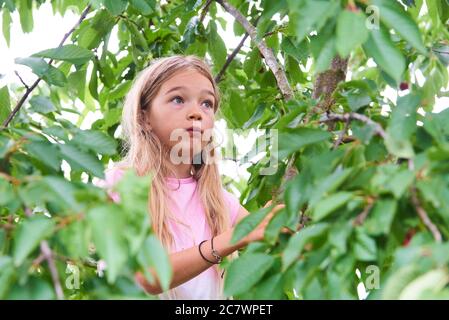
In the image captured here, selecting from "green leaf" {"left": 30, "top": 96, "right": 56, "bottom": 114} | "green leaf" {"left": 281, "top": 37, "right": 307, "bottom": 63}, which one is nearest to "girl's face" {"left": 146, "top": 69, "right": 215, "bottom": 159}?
"green leaf" {"left": 281, "top": 37, "right": 307, "bottom": 63}

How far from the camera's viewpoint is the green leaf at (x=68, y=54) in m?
1.57

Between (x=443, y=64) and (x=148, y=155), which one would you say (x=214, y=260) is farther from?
(x=443, y=64)

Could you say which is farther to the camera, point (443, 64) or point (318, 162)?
point (443, 64)

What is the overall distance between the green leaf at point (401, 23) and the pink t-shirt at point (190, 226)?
2.76 ft

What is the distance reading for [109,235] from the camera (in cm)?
90

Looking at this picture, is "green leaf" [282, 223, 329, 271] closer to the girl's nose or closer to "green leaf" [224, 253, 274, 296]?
"green leaf" [224, 253, 274, 296]

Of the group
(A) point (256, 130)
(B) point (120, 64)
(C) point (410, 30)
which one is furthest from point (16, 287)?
(B) point (120, 64)

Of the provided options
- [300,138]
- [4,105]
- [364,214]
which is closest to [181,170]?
[4,105]

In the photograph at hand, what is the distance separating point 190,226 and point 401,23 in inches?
37.0

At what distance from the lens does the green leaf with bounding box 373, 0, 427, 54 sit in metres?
1.12

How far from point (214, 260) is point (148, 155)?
447mm

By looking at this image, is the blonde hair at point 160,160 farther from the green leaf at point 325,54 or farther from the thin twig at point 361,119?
the green leaf at point 325,54

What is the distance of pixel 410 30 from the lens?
3.70ft

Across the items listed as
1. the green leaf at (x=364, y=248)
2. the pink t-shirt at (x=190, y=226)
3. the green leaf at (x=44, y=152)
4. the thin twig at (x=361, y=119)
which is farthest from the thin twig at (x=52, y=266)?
the pink t-shirt at (x=190, y=226)
